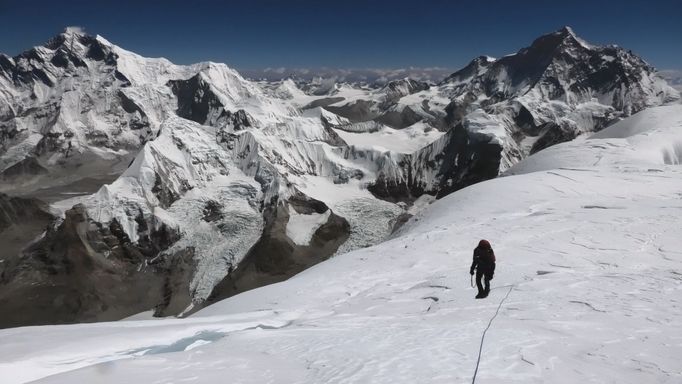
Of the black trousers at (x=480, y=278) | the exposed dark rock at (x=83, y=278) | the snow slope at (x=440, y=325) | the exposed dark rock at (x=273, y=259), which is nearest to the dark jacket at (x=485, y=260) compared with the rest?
the black trousers at (x=480, y=278)

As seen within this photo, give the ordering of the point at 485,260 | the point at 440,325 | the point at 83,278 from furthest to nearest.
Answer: the point at 83,278, the point at 485,260, the point at 440,325

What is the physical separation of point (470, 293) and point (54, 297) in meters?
175

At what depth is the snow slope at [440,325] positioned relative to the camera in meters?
11.9

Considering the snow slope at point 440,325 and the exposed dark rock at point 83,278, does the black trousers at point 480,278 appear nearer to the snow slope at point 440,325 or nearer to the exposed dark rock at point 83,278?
the snow slope at point 440,325

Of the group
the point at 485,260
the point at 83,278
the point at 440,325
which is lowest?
the point at 83,278

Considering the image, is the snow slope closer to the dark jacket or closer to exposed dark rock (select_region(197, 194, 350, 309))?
the dark jacket

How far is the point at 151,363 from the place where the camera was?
1298 centimetres

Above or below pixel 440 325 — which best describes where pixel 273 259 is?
below

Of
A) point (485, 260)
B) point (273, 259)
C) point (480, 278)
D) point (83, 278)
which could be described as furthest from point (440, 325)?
point (83, 278)

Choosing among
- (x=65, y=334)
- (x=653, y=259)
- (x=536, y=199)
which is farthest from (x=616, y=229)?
(x=65, y=334)

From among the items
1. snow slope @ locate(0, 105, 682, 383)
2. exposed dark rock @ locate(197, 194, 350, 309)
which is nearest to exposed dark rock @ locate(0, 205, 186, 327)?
exposed dark rock @ locate(197, 194, 350, 309)

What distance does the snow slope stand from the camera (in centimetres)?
1191

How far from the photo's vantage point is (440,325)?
16.5 m

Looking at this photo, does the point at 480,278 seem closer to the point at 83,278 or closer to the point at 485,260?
the point at 485,260
